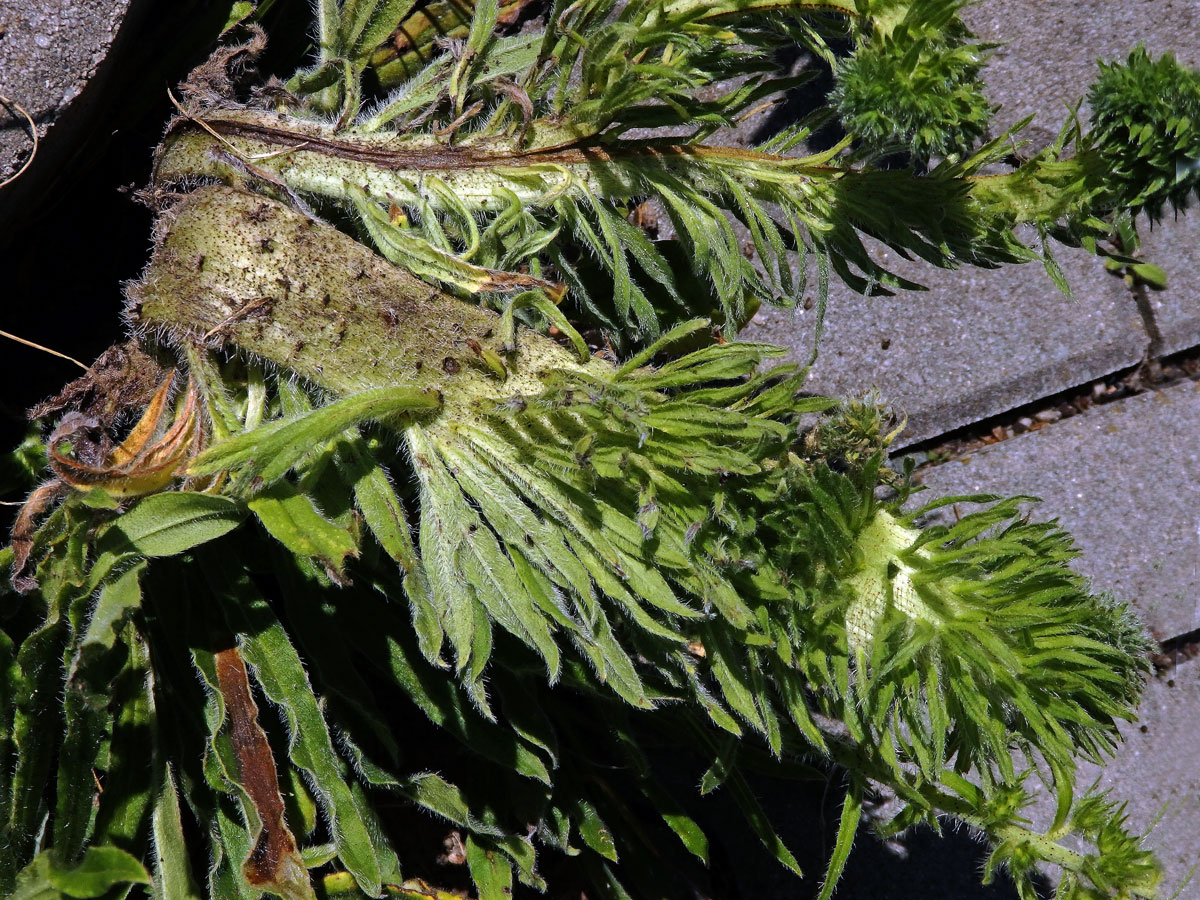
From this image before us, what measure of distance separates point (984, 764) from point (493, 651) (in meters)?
0.70

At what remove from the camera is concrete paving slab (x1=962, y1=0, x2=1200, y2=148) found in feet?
6.48

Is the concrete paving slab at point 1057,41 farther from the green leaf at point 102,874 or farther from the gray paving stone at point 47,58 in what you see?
the green leaf at point 102,874

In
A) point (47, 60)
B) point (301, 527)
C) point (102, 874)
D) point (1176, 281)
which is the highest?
point (47, 60)

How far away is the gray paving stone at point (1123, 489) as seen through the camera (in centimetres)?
197

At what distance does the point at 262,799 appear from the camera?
4.48ft

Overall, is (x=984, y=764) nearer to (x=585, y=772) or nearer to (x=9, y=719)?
(x=585, y=772)

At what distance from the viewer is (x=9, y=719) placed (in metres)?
1.35

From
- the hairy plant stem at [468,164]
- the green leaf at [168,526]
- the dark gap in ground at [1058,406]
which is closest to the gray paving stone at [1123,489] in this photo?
the dark gap in ground at [1058,406]

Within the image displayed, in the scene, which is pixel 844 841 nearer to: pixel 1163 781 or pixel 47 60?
A: pixel 1163 781

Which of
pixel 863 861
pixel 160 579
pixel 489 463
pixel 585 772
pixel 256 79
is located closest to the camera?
pixel 489 463

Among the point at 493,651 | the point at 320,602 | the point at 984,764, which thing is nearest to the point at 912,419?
the point at 984,764

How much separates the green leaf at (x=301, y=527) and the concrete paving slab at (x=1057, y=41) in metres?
1.56

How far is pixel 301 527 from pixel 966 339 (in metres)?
1.36

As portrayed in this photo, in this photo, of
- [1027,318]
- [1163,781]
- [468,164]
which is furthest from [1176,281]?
[468,164]
